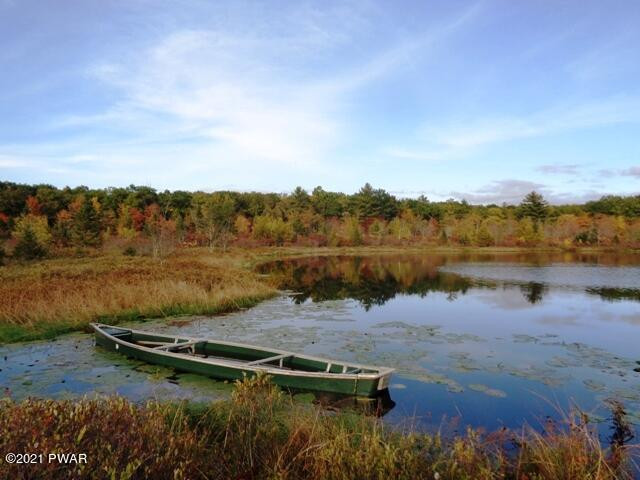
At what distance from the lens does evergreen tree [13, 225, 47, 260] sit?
34591 millimetres

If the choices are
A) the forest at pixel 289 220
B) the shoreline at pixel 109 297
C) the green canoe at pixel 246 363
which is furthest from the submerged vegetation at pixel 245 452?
the forest at pixel 289 220

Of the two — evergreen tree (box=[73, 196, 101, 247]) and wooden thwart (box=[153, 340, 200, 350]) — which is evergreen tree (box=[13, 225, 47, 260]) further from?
wooden thwart (box=[153, 340, 200, 350])

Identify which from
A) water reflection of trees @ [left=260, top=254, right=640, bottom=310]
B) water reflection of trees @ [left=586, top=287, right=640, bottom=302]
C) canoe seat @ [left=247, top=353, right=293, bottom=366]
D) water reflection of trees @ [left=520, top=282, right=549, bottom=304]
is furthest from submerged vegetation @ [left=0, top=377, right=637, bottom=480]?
water reflection of trees @ [left=586, top=287, right=640, bottom=302]

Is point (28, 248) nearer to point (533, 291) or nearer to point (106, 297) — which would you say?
point (106, 297)

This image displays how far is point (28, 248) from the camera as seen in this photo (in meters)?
35.2

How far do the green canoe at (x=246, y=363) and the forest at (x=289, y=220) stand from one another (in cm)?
3239

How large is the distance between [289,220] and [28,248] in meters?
46.9

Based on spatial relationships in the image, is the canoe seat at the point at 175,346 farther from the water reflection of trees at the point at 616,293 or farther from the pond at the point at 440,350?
the water reflection of trees at the point at 616,293

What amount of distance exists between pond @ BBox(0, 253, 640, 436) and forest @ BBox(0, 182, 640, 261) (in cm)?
2926

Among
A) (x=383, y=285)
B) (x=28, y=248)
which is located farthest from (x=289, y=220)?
(x=383, y=285)

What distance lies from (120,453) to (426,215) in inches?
3935

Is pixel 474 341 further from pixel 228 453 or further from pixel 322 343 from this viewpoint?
pixel 228 453

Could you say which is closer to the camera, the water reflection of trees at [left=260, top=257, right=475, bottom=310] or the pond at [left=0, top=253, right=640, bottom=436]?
the pond at [left=0, top=253, right=640, bottom=436]

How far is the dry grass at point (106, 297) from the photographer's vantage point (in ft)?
50.1
